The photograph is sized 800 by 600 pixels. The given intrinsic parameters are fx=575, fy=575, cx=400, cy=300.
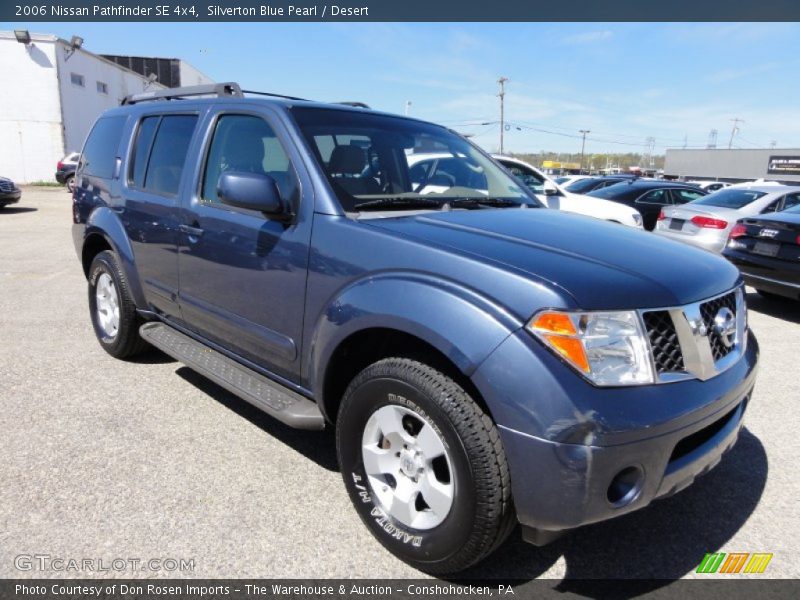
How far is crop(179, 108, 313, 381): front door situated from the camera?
2.78 m

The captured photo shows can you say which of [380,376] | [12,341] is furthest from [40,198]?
[380,376]

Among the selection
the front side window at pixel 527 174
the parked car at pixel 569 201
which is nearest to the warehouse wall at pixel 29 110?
the front side window at pixel 527 174

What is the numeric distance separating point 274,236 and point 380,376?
979 millimetres

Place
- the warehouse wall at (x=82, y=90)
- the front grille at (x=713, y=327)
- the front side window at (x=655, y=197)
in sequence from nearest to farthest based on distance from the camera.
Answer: the front grille at (x=713, y=327) → the front side window at (x=655, y=197) → the warehouse wall at (x=82, y=90)

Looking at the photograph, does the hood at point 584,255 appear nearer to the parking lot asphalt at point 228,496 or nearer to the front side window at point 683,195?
the parking lot asphalt at point 228,496

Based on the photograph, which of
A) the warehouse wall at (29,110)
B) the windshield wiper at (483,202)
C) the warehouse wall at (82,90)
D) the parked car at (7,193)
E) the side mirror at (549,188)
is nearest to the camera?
the windshield wiper at (483,202)

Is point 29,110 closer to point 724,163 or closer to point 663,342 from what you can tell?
point 663,342

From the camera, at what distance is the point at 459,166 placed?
11.7 feet

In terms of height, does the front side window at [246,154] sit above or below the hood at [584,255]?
above

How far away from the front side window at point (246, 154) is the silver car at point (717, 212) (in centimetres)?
653

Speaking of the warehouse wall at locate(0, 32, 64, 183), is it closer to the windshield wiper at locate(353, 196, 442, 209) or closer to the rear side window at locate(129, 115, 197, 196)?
the rear side window at locate(129, 115, 197, 196)

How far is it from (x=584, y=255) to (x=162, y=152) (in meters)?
2.96

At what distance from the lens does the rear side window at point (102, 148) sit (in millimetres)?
4477

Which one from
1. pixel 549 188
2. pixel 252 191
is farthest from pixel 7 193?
pixel 252 191
